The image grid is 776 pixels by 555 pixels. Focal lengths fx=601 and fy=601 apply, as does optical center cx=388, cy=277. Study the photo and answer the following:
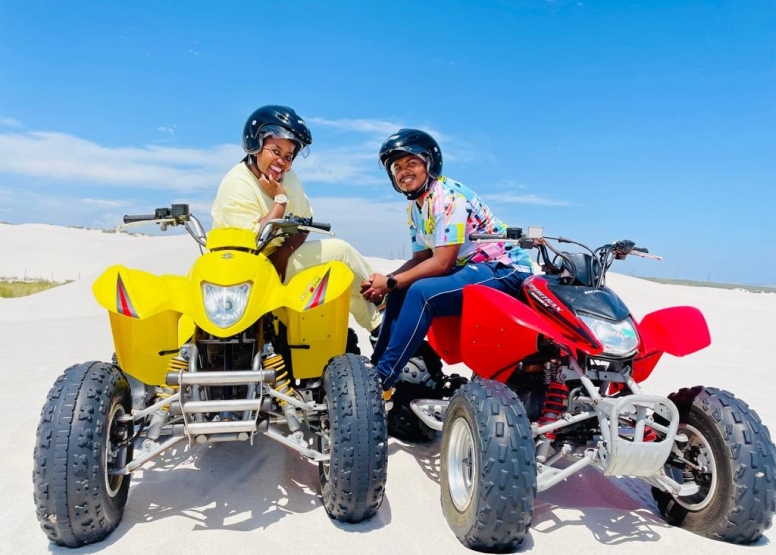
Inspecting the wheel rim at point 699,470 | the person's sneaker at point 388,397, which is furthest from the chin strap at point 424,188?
the wheel rim at point 699,470

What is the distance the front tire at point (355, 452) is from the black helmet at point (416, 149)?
1.77m

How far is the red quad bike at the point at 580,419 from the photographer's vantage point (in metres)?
2.75

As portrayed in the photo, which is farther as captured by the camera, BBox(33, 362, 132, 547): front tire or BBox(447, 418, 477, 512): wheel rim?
BBox(447, 418, 477, 512): wheel rim

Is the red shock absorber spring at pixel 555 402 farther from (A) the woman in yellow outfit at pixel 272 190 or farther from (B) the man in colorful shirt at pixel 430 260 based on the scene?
(A) the woman in yellow outfit at pixel 272 190

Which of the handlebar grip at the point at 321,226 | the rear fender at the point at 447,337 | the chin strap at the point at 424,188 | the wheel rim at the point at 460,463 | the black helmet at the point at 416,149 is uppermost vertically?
the black helmet at the point at 416,149

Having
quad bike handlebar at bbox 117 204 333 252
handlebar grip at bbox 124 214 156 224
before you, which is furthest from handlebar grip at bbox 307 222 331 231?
handlebar grip at bbox 124 214 156 224

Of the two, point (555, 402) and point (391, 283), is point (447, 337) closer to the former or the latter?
point (391, 283)

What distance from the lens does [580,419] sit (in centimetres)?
303

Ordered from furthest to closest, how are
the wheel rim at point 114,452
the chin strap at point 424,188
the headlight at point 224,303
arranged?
the chin strap at point 424,188 → the headlight at point 224,303 → the wheel rim at point 114,452

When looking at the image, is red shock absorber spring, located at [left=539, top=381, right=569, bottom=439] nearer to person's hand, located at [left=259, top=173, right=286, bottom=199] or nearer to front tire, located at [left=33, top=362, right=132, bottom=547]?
front tire, located at [left=33, top=362, right=132, bottom=547]

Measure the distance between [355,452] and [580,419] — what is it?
1140 millimetres

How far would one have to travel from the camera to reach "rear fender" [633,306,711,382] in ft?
10.9

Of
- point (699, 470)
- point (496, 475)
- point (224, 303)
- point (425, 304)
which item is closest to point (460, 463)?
point (496, 475)

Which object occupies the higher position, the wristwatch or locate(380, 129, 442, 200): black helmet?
locate(380, 129, 442, 200): black helmet
